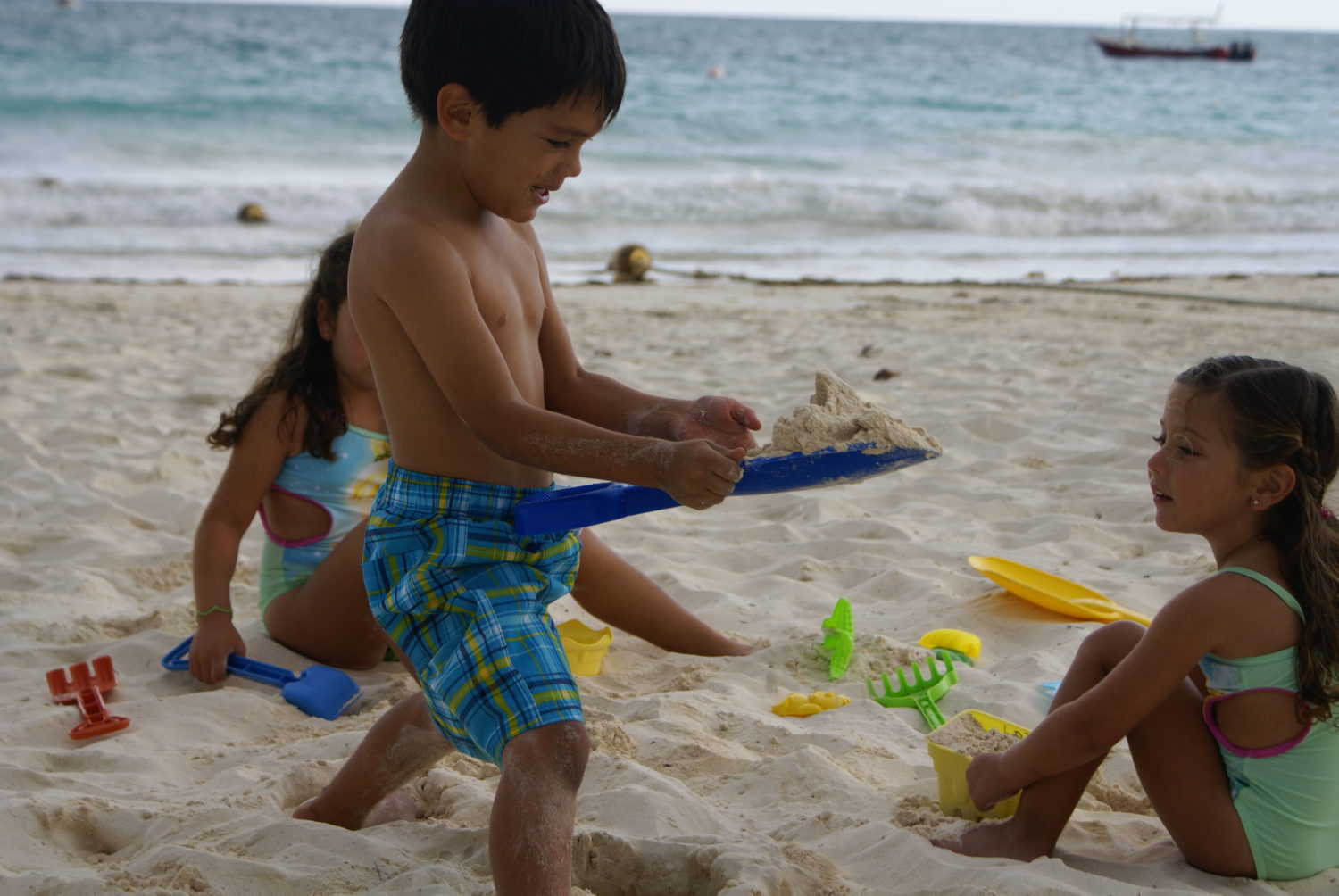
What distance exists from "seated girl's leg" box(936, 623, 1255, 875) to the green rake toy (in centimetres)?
57

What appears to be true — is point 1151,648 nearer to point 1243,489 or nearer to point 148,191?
point 1243,489

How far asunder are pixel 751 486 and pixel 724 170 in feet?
49.6

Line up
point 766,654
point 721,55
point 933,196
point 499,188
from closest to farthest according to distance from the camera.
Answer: point 499,188, point 766,654, point 933,196, point 721,55

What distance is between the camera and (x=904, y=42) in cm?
4919

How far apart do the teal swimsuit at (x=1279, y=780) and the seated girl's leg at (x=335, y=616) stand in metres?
1.74

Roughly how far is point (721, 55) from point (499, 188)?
3853cm

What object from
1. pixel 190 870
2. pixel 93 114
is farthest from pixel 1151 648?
pixel 93 114

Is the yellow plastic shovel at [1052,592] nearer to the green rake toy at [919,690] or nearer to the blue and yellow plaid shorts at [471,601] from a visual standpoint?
the green rake toy at [919,690]

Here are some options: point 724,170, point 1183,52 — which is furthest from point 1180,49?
point 724,170

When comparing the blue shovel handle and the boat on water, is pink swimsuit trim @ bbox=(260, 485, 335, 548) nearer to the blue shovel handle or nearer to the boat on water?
the blue shovel handle

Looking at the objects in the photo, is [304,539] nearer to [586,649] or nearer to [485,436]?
[586,649]

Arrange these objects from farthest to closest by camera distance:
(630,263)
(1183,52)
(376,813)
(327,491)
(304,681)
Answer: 1. (1183,52)
2. (630,263)
3. (327,491)
4. (304,681)
5. (376,813)

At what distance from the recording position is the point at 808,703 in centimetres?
240

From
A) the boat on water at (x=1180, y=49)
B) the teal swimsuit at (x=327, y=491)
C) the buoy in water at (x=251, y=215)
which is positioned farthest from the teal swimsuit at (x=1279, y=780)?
the boat on water at (x=1180, y=49)
